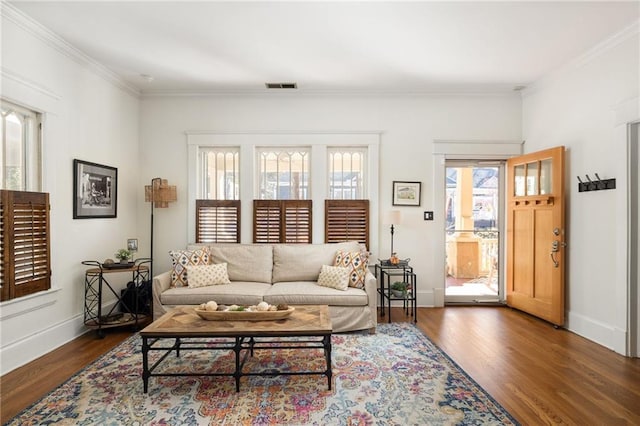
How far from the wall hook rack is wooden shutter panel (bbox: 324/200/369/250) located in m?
2.37

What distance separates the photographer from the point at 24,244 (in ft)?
10.3

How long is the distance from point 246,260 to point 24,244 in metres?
2.13

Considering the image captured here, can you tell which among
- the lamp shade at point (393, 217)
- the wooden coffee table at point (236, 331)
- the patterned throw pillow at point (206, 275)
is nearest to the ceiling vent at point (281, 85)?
the lamp shade at point (393, 217)

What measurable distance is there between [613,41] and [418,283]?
10.8 feet

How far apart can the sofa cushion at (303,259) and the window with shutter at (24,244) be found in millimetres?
2290

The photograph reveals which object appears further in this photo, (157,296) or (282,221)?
(282,221)

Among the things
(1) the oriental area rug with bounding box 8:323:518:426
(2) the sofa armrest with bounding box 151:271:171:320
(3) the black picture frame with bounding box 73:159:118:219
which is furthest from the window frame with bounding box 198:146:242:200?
(1) the oriental area rug with bounding box 8:323:518:426

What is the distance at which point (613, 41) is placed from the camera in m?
3.48

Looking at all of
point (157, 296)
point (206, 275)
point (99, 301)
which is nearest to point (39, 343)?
point (99, 301)

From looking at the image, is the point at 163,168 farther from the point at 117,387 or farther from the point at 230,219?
the point at 117,387

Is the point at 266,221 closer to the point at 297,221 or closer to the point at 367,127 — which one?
the point at 297,221

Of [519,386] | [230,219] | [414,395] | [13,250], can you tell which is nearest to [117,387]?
[13,250]

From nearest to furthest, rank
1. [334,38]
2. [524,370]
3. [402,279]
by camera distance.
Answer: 1. [524,370]
2. [334,38]
3. [402,279]

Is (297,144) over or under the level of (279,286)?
over
